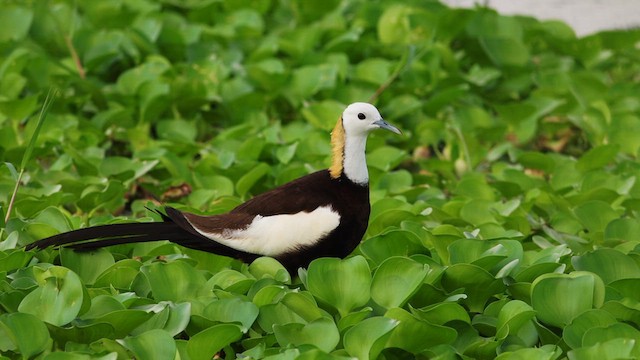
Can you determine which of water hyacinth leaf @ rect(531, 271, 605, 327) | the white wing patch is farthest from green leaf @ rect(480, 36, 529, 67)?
water hyacinth leaf @ rect(531, 271, 605, 327)

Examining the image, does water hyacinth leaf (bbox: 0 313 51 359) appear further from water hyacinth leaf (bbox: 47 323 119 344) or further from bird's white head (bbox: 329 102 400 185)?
bird's white head (bbox: 329 102 400 185)

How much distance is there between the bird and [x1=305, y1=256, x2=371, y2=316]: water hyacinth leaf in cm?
27

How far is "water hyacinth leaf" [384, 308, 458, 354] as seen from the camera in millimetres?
3416

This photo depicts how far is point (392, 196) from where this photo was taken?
5.07m

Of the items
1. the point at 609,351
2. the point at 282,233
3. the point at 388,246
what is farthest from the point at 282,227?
the point at 609,351

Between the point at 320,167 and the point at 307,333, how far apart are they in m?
1.95

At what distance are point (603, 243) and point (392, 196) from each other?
0.99 m

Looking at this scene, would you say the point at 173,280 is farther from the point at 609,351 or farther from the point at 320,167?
the point at 320,167

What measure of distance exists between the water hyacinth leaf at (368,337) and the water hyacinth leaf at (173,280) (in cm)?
62

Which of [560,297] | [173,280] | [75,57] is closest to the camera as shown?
[560,297]

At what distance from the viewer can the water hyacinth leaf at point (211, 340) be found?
3.34 m

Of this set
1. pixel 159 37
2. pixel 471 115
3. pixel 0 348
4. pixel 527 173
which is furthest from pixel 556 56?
pixel 0 348

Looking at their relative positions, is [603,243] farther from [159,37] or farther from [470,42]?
[159,37]

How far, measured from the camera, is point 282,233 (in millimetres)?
3965
